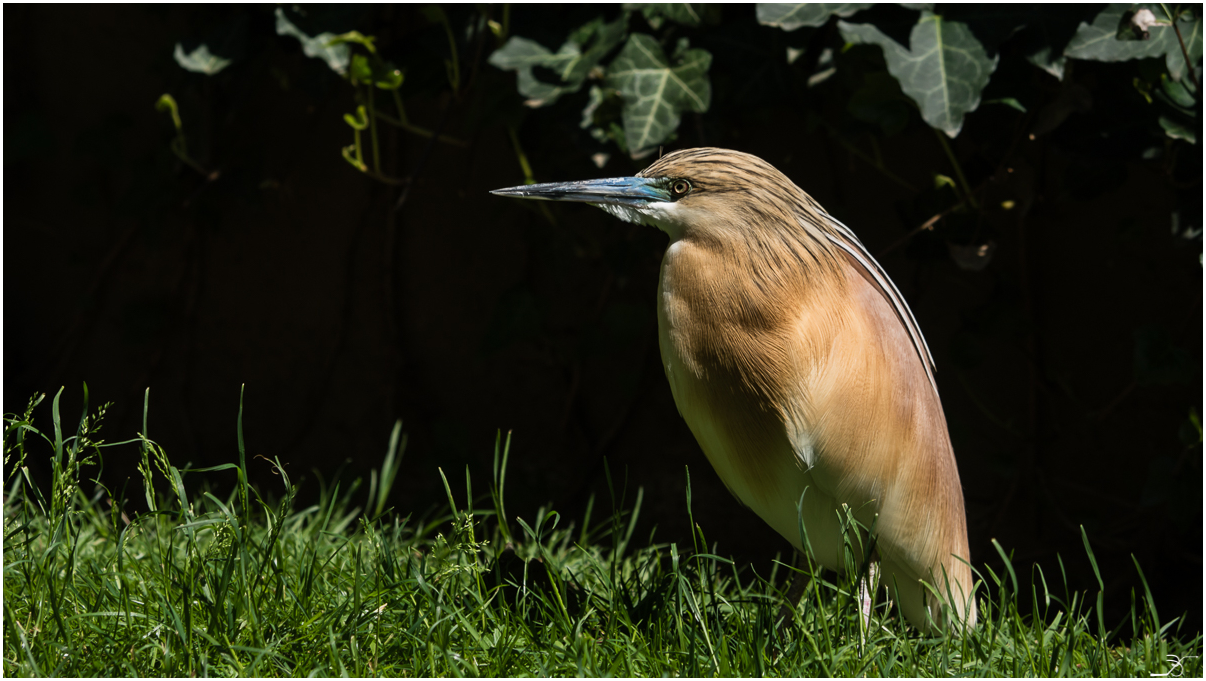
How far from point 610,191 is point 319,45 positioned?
1366mm

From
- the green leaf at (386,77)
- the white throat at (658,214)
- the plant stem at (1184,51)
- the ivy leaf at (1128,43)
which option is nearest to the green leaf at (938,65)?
the ivy leaf at (1128,43)

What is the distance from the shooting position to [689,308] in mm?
1651

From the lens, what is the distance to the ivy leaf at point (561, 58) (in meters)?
2.46

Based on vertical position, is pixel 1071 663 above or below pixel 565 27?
below

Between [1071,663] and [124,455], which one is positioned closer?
[1071,663]

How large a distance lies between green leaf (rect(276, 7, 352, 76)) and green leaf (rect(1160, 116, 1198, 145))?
2185mm

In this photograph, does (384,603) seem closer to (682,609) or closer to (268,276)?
(682,609)

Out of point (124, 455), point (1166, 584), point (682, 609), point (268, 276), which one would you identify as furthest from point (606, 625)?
point (124, 455)

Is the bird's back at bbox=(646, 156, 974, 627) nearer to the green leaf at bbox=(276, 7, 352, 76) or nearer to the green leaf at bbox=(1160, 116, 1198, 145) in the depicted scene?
the green leaf at bbox=(1160, 116, 1198, 145)

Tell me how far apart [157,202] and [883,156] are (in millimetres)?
2602

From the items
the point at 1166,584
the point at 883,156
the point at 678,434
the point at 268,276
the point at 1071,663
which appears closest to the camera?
the point at 1071,663

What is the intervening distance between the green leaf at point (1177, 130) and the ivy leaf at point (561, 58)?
138 centimetres

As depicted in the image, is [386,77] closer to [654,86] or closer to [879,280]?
[654,86]

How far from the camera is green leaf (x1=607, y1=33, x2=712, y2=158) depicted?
2.37 meters
